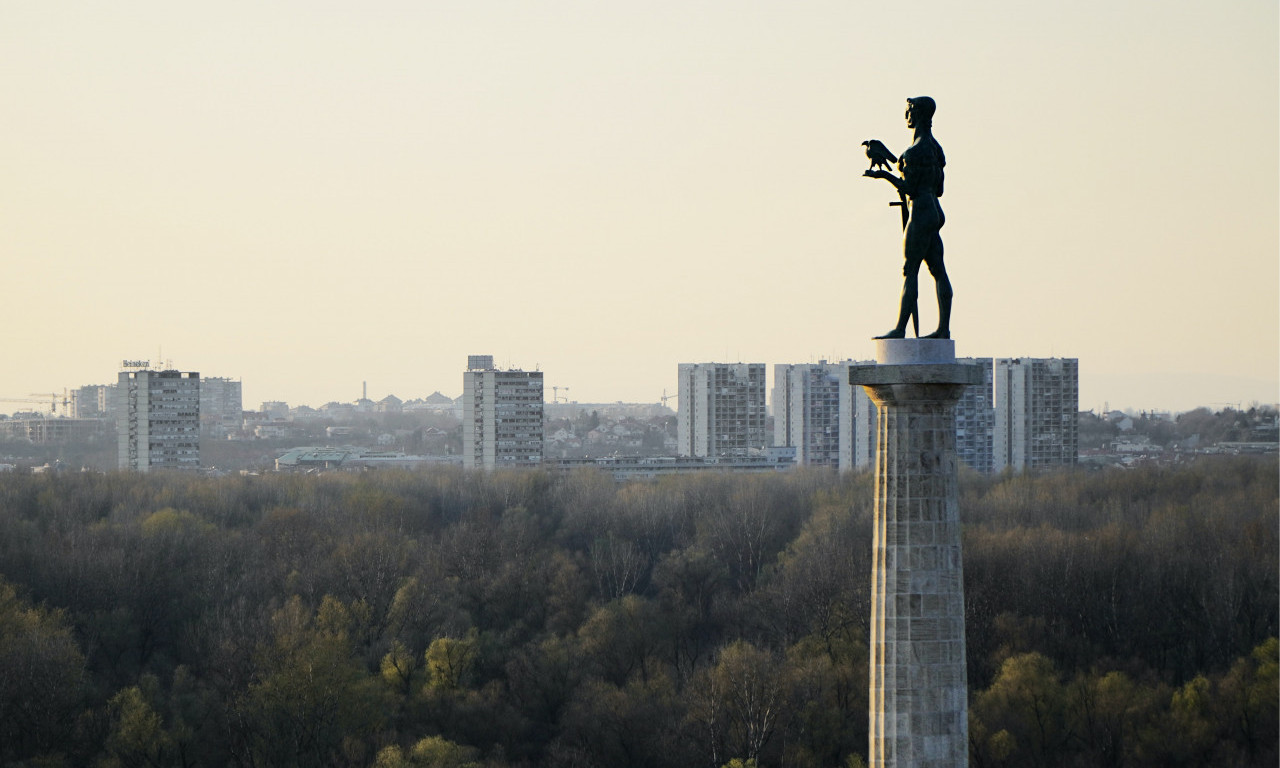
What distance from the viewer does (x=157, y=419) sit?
89000 mm

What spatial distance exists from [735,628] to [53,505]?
28.2m

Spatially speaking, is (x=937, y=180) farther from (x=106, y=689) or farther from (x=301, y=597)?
(x=301, y=597)

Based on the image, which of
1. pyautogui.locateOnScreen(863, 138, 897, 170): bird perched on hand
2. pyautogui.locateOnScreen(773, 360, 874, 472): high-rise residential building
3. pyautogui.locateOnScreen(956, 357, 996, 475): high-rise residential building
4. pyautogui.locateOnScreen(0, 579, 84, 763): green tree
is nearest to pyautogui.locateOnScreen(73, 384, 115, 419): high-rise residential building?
pyautogui.locateOnScreen(773, 360, 874, 472): high-rise residential building

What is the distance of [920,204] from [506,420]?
7812cm

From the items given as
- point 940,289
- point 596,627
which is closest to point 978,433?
point 596,627

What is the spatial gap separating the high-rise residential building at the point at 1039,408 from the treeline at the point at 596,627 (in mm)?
25272

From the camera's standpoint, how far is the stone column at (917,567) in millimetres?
11234

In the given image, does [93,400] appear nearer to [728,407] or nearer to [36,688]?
[728,407]

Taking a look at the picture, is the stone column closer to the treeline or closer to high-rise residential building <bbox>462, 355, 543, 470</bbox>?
the treeline

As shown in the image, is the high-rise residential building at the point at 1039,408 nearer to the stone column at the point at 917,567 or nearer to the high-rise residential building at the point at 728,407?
the high-rise residential building at the point at 728,407

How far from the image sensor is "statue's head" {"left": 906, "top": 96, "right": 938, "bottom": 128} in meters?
12.1

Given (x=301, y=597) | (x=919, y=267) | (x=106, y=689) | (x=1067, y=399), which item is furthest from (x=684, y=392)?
(x=919, y=267)

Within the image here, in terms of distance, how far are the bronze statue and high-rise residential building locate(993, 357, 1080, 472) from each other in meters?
77.9

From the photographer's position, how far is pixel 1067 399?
8838cm
